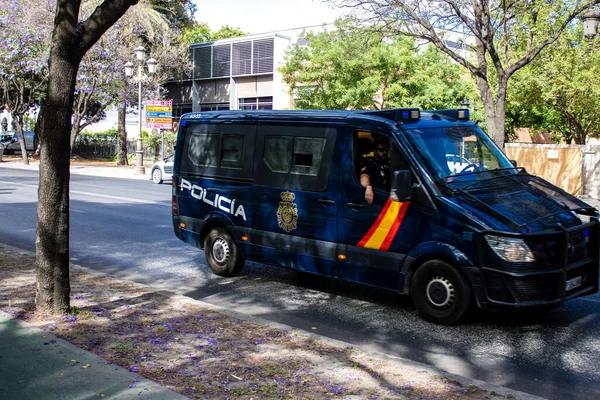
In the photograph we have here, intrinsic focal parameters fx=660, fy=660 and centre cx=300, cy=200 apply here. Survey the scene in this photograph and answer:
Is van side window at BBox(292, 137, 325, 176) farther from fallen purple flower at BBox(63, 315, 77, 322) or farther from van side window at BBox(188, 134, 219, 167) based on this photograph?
fallen purple flower at BBox(63, 315, 77, 322)

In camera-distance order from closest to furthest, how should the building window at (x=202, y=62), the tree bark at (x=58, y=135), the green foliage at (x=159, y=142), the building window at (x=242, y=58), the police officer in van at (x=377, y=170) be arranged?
the tree bark at (x=58, y=135) → the police officer in van at (x=377, y=170) → the building window at (x=242, y=58) → the green foliage at (x=159, y=142) → the building window at (x=202, y=62)

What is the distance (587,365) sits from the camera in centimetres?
572

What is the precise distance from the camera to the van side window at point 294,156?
776 cm

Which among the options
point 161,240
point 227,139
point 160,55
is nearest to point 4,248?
point 161,240

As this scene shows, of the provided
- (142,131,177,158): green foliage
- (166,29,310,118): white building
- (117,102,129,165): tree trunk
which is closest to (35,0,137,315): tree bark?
(166,29,310,118): white building

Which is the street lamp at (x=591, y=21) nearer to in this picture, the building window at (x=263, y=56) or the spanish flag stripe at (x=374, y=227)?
the spanish flag stripe at (x=374, y=227)

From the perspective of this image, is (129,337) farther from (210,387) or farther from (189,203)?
(189,203)

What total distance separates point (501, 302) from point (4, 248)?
768 centimetres

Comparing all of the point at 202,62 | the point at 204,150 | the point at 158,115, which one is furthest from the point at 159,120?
the point at 204,150

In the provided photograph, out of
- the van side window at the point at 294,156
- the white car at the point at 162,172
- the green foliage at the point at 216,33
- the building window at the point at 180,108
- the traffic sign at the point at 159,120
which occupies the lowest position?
the white car at the point at 162,172

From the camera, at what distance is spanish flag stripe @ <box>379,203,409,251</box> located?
700cm

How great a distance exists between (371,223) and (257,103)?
39318mm

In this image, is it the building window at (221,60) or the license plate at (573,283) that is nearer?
the license plate at (573,283)

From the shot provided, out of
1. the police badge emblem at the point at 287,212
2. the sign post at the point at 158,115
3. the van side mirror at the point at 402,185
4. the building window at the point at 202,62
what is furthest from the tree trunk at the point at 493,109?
the building window at the point at 202,62
